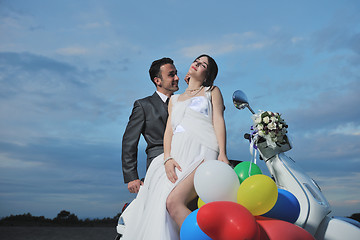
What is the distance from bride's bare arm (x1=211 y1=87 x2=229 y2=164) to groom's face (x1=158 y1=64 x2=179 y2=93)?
3.08ft

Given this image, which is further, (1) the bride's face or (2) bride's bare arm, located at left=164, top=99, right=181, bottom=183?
(1) the bride's face

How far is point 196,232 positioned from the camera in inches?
79.8

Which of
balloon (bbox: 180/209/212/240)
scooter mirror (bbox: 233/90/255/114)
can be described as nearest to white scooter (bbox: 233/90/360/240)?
scooter mirror (bbox: 233/90/255/114)

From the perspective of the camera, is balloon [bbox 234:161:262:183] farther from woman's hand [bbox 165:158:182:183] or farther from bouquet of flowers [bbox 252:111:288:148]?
woman's hand [bbox 165:158:182:183]

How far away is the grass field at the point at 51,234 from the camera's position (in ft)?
21.4

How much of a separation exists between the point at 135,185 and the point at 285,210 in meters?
1.50

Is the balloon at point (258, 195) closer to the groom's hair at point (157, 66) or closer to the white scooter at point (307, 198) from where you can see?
the white scooter at point (307, 198)

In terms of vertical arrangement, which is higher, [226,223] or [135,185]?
[135,185]

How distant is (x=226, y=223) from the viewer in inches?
75.1

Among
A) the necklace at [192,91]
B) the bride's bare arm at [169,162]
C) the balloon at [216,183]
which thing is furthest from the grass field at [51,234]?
the balloon at [216,183]

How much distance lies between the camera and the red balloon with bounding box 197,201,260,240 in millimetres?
1878

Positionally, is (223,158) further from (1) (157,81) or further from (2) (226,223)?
(1) (157,81)

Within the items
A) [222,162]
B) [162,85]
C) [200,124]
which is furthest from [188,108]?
[162,85]

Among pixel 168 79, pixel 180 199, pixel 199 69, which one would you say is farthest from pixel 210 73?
pixel 180 199
